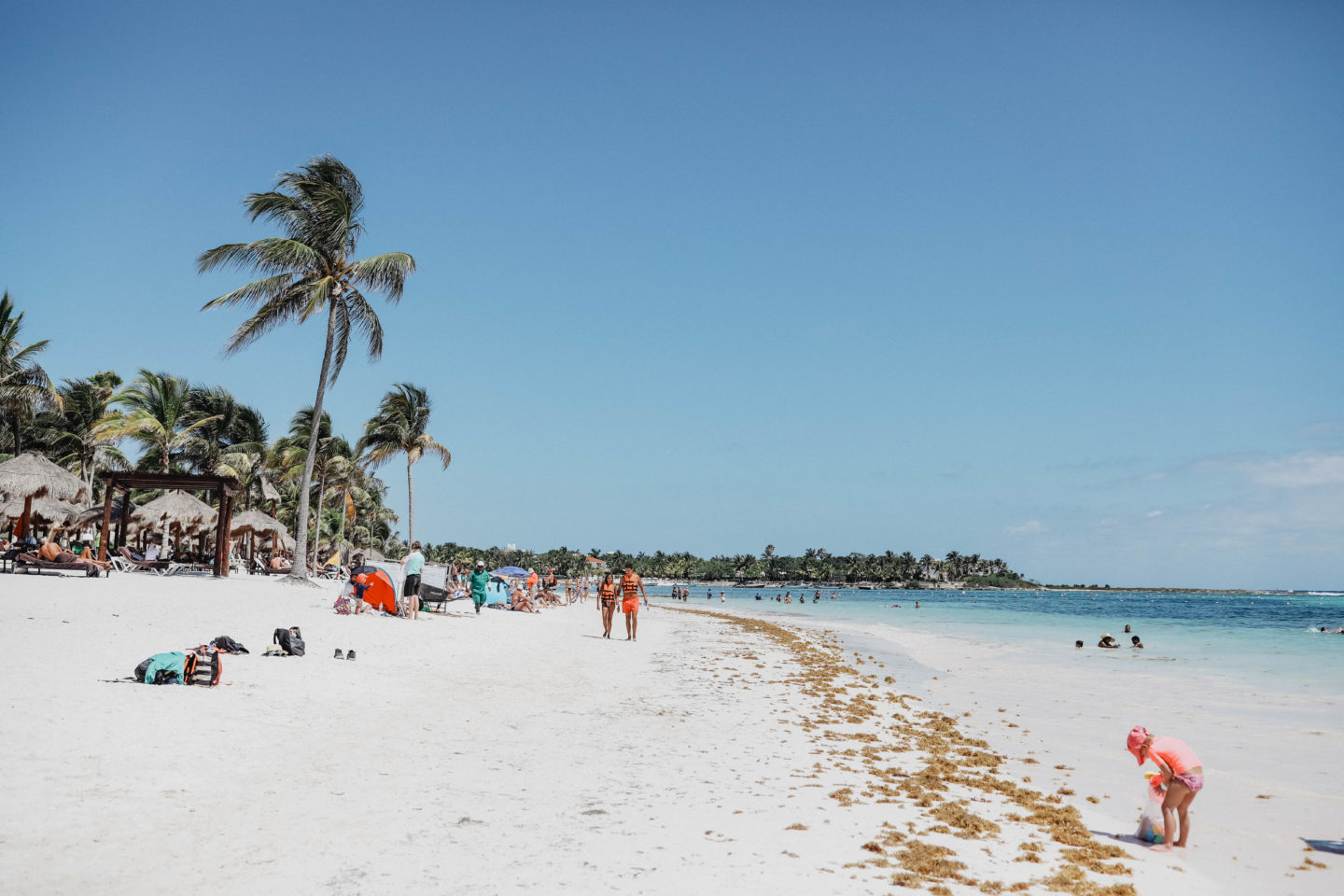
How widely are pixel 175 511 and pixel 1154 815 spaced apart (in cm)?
2981

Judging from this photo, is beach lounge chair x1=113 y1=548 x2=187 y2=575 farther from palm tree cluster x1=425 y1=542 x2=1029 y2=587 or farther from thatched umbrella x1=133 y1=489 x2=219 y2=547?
palm tree cluster x1=425 y1=542 x2=1029 y2=587

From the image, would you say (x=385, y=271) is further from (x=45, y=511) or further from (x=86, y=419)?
(x=86, y=419)

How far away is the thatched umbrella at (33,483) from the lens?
22.8 metres

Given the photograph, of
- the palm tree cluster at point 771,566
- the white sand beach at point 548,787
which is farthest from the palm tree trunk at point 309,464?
the palm tree cluster at point 771,566

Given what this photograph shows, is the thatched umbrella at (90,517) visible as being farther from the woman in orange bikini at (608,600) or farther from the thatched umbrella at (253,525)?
the woman in orange bikini at (608,600)

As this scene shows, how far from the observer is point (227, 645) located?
10.2 meters

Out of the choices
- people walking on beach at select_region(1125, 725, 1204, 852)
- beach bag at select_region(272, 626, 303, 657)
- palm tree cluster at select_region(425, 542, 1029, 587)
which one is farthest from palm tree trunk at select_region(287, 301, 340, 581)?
palm tree cluster at select_region(425, 542, 1029, 587)

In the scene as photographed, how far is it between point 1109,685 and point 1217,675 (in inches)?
203

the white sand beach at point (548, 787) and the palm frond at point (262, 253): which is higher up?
the palm frond at point (262, 253)

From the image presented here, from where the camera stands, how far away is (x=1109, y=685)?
16.1 m

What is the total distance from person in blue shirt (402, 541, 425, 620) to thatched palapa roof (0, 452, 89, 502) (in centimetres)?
1337

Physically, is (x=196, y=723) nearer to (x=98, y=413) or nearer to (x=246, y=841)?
(x=246, y=841)

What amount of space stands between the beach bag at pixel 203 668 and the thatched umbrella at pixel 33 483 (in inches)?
791

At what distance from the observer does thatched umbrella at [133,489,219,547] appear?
27.0m
